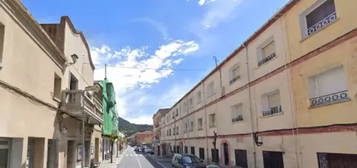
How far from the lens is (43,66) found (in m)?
12.6

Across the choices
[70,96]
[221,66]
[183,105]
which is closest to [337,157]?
[70,96]

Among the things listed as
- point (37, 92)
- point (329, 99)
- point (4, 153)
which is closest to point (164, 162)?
point (37, 92)

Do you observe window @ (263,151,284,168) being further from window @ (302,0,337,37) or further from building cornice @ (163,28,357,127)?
window @ (302,0,337,37)

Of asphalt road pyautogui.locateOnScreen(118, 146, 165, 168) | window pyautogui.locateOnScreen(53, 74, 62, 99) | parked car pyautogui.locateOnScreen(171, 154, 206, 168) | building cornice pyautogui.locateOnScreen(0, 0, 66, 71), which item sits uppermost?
building cornice pyautogui.locateOnScreen(0, 0, 66, 71)

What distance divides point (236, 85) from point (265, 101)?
13.6 ft

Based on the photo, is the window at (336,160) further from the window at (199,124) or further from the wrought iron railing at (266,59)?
the window at (199,124)

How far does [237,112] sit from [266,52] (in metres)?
5.87

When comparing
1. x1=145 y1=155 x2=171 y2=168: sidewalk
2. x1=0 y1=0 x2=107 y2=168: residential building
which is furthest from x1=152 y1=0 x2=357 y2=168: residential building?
x1=145 y1=155 x2=171 y2=168: sidewalk

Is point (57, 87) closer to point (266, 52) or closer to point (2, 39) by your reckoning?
point (2, 39)

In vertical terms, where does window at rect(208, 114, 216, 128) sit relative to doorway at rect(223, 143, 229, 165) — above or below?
above

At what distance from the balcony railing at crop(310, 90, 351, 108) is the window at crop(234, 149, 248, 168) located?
7988mm

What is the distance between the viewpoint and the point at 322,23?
38.8ft

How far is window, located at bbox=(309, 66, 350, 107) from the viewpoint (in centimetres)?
1088

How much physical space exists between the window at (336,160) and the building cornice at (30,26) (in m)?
10.8
